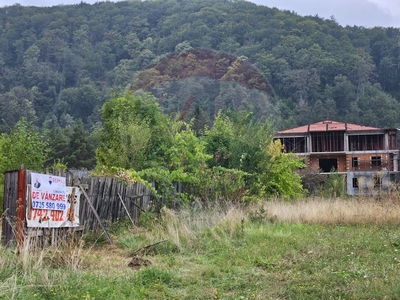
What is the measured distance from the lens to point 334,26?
93250 mm

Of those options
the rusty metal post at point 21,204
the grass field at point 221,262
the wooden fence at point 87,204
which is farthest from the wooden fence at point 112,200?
the rusty metal post at point 21,204

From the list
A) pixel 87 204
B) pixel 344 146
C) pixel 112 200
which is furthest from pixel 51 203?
pixel 344 146

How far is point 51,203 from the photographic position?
33.0 ft

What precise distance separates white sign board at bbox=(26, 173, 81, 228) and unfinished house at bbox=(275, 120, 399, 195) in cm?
4183

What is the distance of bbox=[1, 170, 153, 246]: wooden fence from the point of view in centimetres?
928

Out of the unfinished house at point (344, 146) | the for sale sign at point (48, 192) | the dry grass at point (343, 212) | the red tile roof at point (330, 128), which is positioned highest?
the red tile roof at point (330, 128)

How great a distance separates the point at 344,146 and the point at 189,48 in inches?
1420

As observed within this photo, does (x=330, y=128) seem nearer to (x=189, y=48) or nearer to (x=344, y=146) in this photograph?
(x=344, y=146)

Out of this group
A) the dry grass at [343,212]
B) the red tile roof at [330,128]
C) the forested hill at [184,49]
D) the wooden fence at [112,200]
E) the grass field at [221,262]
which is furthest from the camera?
the forested hill at [184,49]

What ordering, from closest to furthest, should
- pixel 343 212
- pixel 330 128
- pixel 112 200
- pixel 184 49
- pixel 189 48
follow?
pixel 112 200
pixel 343 212
pixel 330 128
pixel 184 49
pixel 189 48

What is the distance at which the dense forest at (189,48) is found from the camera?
68312 mm

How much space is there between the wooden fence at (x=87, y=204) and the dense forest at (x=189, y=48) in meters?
47.8

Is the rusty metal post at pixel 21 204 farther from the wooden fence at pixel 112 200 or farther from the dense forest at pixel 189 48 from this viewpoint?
the dense forest at pixel 189 48

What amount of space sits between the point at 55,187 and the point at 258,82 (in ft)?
212
